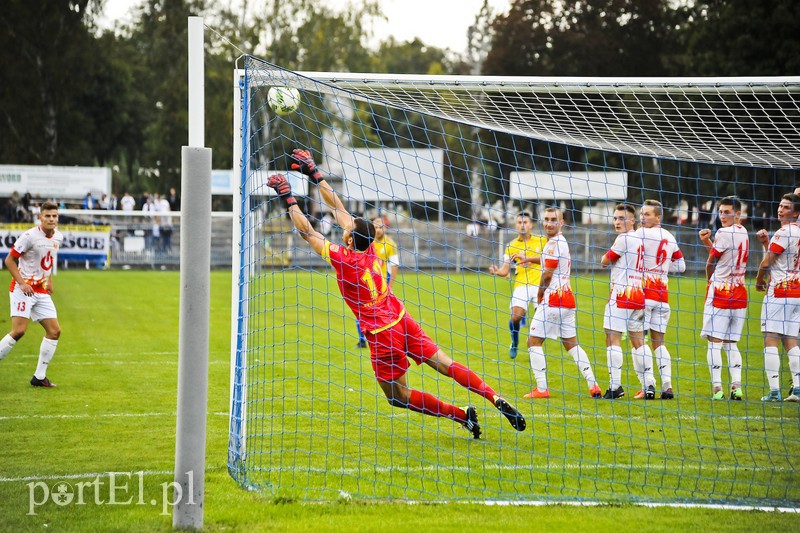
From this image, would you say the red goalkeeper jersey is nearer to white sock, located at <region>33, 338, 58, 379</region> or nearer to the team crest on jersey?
white sock, located at <region>33, 338, 58, 379</region>

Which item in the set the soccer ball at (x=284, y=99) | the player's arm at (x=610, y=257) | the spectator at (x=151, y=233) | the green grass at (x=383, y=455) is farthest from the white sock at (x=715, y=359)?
the spectator at (x=151, y=233)

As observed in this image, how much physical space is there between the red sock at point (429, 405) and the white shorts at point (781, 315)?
4.01 meters

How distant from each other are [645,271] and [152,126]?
41011 mm

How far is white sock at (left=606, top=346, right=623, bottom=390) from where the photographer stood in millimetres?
9414

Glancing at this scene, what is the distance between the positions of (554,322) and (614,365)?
833 millimetres

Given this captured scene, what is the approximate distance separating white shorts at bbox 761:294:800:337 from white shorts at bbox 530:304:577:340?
2080 millimetres

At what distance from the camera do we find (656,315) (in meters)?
9.91

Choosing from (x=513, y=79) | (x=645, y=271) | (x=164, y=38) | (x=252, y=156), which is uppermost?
(x=164, y=38)

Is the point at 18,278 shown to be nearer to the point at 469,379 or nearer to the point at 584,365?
the point at 469,379

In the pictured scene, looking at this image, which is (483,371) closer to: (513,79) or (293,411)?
(293,411)

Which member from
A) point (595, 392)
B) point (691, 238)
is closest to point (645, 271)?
point (595, 392)

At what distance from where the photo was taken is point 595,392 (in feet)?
31.5

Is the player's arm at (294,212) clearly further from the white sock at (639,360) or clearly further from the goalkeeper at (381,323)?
the white sock at (639,360)

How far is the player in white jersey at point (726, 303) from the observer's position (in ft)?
31.8
